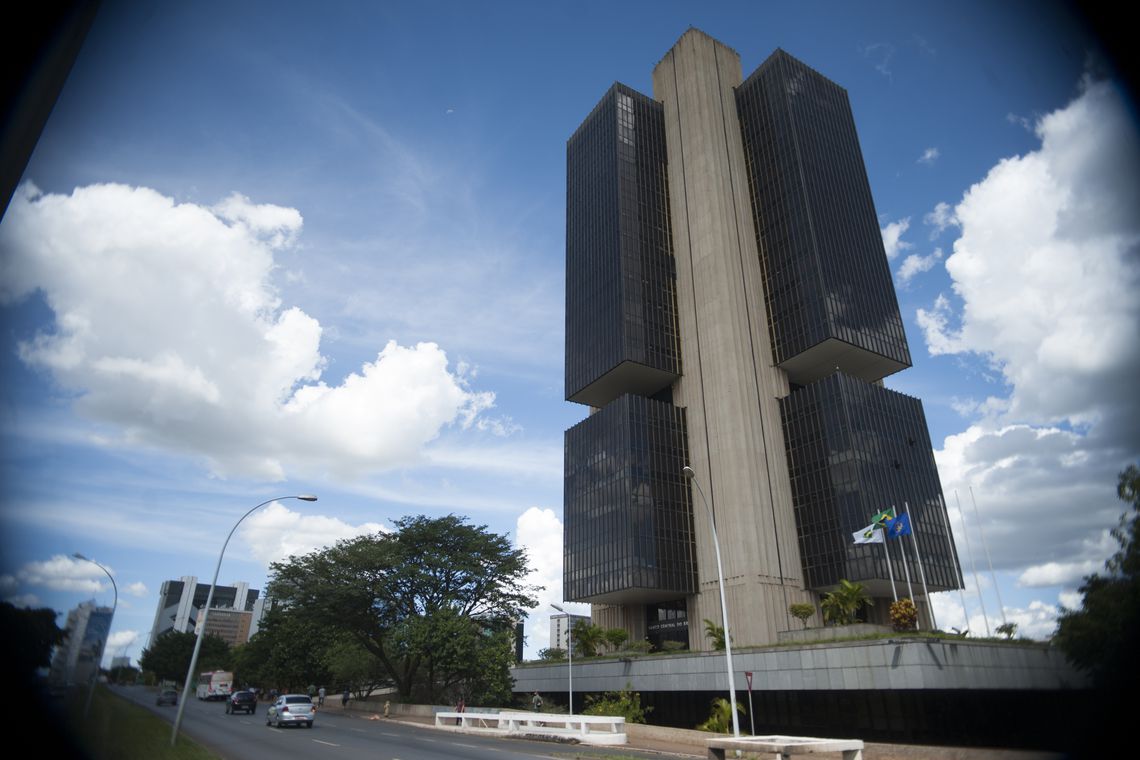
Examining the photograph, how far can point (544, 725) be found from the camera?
124 feet

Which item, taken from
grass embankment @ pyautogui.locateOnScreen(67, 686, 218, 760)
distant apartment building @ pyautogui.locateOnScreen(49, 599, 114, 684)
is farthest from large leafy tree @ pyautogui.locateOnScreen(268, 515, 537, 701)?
distant apartment building @ pyautogui.locateOnScreen(49, 599, 114, 684)

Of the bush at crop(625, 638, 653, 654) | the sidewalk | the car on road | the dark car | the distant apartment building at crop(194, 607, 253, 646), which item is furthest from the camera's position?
the distant apartment building at crop(194, 607, 253, 646)

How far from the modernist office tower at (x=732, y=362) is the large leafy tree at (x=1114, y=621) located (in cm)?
5312

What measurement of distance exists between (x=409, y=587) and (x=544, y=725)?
26587mm

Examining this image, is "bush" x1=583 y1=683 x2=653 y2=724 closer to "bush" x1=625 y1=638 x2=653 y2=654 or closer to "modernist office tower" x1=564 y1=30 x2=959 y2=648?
"bush" x1=625 y1=638 x2=653 y2=654

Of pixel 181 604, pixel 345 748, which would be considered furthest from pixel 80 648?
pixel 181 604

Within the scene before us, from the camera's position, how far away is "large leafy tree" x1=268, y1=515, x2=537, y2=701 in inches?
2269

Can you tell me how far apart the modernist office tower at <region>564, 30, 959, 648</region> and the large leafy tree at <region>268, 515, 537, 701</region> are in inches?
566

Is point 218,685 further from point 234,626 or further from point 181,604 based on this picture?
point 234,626

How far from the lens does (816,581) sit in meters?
62.8

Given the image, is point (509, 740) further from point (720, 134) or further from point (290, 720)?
point (720, 134)

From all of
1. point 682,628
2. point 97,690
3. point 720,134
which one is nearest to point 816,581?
point 682,628

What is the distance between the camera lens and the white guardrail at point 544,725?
31.1 m

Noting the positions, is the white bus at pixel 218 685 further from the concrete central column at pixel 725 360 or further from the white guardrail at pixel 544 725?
the concrete central column at pixel 725 360
